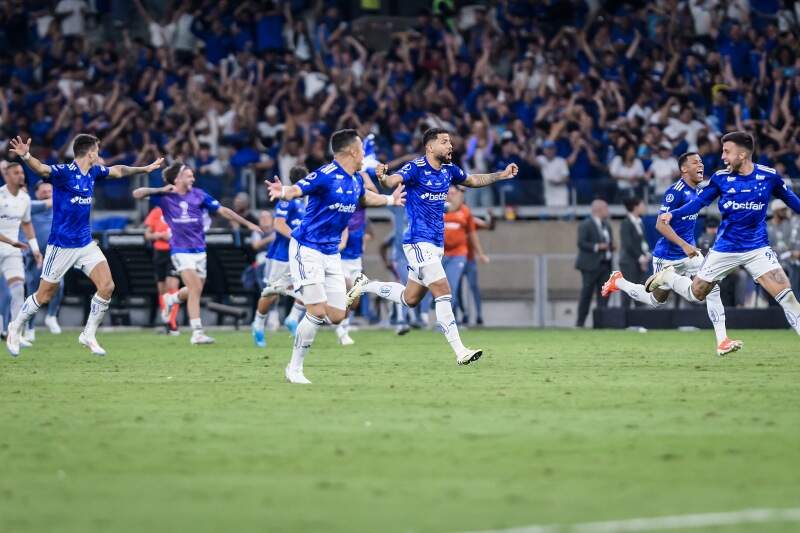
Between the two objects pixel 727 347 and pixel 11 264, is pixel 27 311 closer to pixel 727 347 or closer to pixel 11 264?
pixel 11 264

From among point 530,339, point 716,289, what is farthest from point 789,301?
point 530,339

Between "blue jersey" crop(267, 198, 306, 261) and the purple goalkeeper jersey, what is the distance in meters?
1.07

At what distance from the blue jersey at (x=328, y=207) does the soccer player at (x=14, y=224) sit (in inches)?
327

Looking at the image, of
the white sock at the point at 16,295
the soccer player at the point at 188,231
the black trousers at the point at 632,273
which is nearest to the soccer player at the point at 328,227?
the soccer player at the point at 188,231

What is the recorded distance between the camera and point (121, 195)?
3108cm

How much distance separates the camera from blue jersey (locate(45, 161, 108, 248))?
1812 centimetres

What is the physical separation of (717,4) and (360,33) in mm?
8622

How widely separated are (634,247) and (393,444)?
18.2m

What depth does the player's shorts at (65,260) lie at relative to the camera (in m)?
18.3

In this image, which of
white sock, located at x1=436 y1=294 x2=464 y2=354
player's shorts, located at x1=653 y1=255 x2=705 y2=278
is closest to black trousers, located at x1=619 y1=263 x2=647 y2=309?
player's shorts, located at x1=653 y1=255 x2=705 y2=278

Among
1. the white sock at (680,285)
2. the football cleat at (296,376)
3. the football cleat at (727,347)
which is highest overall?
the white sock at (680,285)

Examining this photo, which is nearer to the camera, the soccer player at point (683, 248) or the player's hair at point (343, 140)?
the player's hair at point (343, 140)

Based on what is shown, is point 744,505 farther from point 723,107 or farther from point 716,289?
point 723,107

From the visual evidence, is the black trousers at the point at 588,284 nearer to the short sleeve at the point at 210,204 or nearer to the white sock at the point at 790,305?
the short sleeve at the point at 210,204
